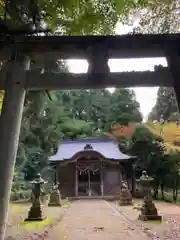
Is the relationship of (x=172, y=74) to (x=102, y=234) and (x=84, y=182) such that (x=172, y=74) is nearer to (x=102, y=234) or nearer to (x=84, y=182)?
(x=102, y=234)

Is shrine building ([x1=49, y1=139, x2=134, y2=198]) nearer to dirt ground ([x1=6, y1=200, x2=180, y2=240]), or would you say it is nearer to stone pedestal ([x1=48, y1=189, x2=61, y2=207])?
stone pedestal ([x1=48, y1=189, x2=61, y2=207])

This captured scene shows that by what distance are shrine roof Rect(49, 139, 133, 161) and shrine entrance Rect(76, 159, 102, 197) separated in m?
0.82

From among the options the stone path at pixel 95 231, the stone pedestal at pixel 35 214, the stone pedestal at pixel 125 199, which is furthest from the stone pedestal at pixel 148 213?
the stone pedestal at pixel 125 199

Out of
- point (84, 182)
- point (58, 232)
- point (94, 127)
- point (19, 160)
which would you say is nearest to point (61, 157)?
point (84, 182)

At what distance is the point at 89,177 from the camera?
64.8 ft

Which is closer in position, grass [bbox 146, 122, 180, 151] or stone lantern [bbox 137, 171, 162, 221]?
stone lantern [bbox 137, 171, 162, 221]

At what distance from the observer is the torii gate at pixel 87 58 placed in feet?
10.6

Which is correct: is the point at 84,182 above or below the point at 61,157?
below

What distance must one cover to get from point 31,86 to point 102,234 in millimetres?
4960

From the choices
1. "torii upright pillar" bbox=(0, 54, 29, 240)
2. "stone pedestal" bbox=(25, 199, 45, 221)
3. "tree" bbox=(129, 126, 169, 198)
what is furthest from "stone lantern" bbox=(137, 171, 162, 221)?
"tree" bbox=(129, 126, 169, 198)

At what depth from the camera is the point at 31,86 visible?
3271 mm

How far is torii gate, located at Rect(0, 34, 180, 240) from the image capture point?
3238mm

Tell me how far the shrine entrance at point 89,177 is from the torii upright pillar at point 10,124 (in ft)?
55.1

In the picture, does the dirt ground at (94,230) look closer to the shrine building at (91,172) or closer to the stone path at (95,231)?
the stone path at (95,231)
